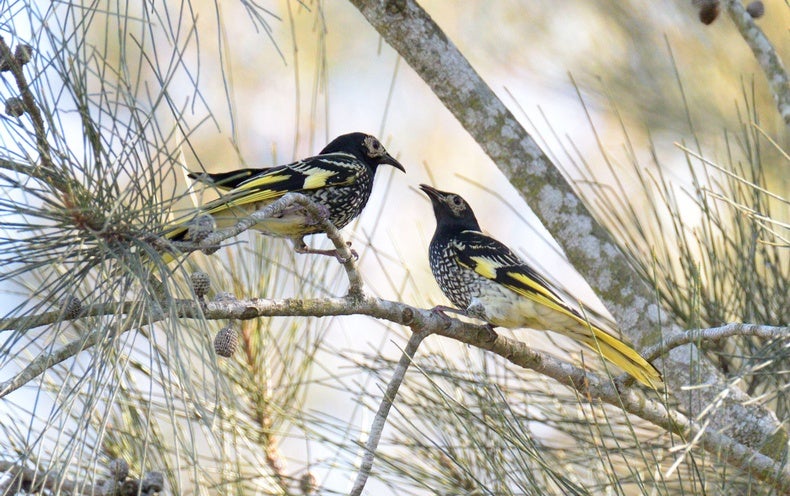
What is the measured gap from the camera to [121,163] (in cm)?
173

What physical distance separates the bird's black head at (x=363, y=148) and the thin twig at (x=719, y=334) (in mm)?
1476

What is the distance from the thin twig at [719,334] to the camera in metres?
1.79

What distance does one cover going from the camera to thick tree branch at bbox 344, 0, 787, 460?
289 centimetres

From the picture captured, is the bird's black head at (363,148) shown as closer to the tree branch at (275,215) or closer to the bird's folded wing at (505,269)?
the bird's folded wing at (505,269)

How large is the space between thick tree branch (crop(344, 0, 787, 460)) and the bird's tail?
0.15 metres

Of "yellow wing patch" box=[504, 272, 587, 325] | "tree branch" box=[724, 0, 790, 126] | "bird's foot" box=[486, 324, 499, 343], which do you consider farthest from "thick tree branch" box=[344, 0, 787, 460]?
"tree branch" box=[724, 0, 790, 126]

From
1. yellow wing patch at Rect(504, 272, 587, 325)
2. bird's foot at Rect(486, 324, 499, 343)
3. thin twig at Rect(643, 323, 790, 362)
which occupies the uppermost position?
yellow wing patch at Rect(504, 272, 587, 325)

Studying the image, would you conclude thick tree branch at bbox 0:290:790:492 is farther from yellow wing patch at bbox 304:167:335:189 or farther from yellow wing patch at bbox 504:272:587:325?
yellow wing patch at bbox 304:167:335:189

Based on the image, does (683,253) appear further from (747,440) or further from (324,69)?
(324,69)

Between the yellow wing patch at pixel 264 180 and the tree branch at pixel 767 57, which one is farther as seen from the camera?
the tree branch at pixel 767 57

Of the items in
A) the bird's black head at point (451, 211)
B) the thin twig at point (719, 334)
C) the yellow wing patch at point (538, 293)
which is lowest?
the thin twig at point (719, 334)

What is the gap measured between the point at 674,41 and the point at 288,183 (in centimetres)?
238

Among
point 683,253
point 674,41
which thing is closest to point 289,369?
point 683,253

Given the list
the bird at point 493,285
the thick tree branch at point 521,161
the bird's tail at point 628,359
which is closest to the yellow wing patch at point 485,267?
the bird at point 493,285
